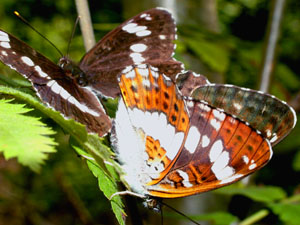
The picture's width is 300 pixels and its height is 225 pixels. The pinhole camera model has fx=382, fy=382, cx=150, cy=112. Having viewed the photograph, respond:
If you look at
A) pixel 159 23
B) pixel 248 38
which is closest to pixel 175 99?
pixel 159 23

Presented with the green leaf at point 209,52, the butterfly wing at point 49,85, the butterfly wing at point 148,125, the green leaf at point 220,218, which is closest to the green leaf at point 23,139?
the butterfly wing at point 49,85

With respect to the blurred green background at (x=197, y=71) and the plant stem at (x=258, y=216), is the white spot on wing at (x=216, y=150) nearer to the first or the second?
the blurred green background at (x=197, y=71)

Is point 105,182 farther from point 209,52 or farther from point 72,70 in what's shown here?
point 209,52

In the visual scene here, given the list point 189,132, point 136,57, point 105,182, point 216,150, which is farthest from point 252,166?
point 136,57

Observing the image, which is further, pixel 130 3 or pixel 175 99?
pixel 130 3

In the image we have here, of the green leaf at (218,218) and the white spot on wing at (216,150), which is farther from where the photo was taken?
the green leaf at (218,218)

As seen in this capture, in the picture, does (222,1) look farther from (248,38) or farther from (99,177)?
(99,177)
